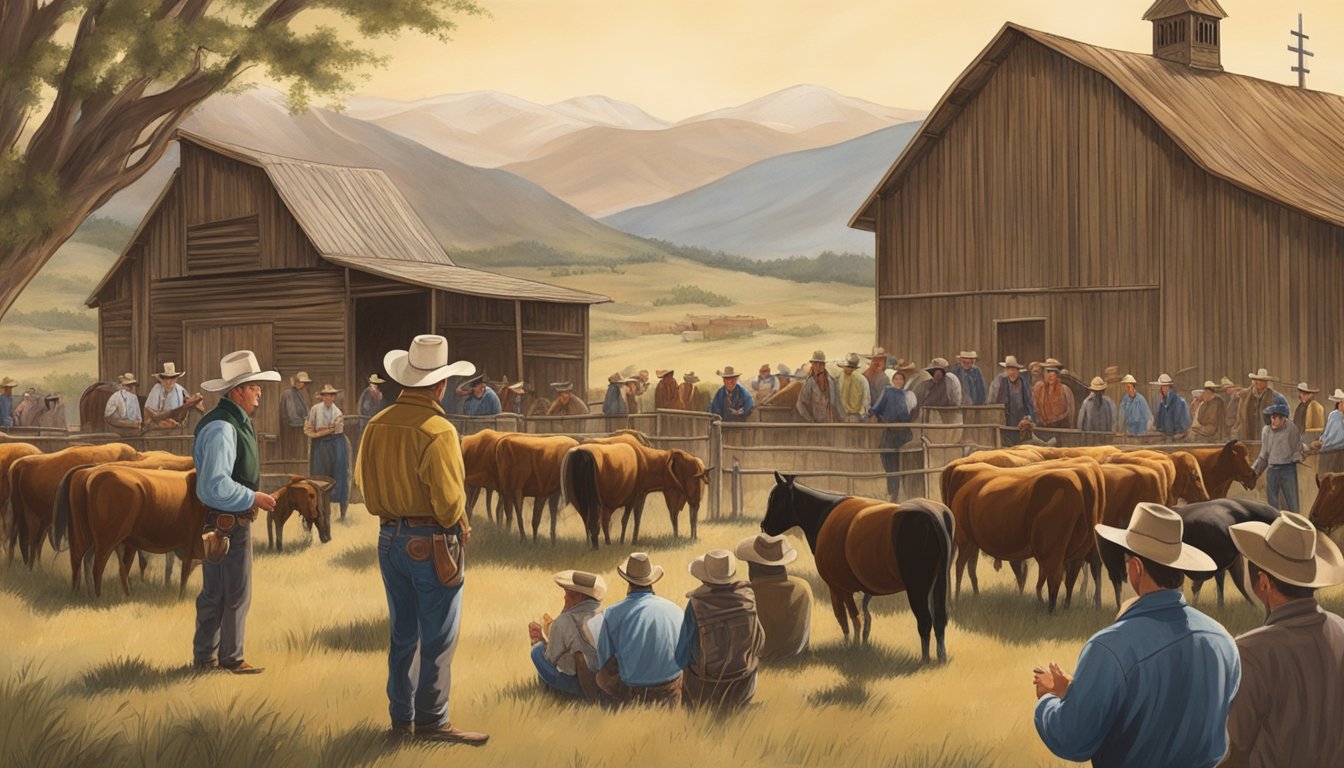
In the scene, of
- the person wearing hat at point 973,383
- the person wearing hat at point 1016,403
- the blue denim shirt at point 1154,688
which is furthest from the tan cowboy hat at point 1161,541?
the person wearing hat at point 973,383

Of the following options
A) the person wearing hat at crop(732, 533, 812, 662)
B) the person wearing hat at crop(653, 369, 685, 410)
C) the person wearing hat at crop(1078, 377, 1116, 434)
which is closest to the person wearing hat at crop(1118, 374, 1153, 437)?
the person wearing hat at crop(1078, 377, 1116, 434)

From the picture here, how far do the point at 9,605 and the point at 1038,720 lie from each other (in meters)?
8.88

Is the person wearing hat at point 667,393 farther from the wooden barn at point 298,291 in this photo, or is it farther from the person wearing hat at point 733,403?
the person wearing hat at point 733,403

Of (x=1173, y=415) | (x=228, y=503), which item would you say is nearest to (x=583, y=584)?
(x=228, y=503)

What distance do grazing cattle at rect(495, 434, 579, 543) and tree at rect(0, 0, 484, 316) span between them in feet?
19.3

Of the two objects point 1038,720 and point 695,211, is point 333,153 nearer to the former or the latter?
point 695,211

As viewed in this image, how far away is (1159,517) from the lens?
4.14 m

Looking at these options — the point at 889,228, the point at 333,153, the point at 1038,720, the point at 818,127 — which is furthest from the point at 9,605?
the point at 818,127

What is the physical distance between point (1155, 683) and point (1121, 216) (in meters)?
18.6

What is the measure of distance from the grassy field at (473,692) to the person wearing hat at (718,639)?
162 mm

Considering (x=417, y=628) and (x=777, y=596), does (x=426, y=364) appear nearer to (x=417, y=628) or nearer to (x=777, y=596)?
(x=417, y=628)

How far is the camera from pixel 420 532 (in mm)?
6176

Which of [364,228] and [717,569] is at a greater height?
[364,228]

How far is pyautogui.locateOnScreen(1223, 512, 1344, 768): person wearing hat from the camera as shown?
4234 mm
